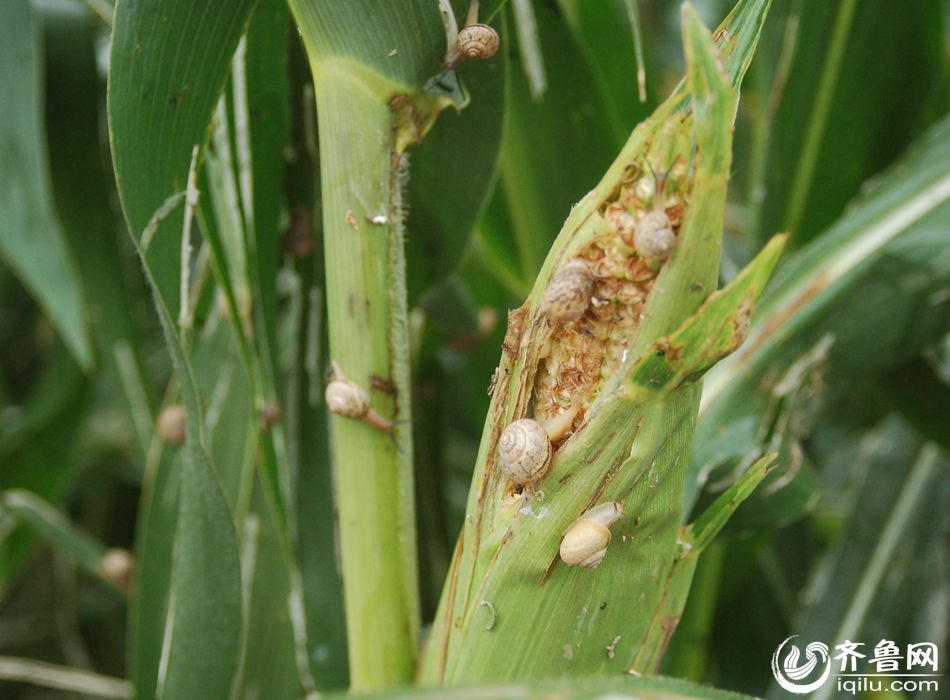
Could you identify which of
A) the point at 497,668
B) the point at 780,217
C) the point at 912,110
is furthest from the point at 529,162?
the point at 497,668

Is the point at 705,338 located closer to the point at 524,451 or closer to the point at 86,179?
the point at 524,451

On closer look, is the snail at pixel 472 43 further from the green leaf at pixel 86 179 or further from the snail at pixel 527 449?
the green leaf at pixel 86 179

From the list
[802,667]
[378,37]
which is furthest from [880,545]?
[378,37]

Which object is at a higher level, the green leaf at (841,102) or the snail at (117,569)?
the green leaf at (841,102)

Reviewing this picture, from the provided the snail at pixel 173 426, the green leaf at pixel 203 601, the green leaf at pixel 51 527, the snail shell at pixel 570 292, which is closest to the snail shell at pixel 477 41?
the snail shell at pixel 570 292

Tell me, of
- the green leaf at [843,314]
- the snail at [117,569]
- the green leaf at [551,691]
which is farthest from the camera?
the snail at [117,569]
